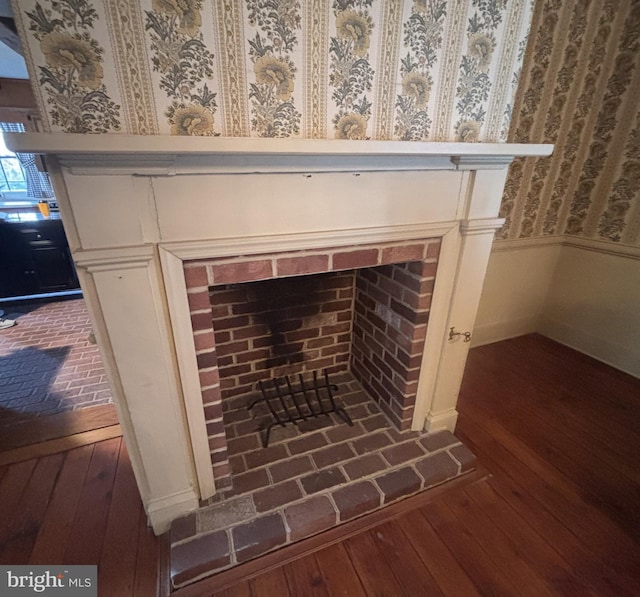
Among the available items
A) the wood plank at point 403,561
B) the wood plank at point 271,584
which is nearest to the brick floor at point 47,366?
the wood plank at point 271,584

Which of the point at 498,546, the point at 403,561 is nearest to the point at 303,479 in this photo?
the point at 403,561

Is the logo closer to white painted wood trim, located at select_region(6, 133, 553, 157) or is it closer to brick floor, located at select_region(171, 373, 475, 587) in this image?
→ brick floor, located at select_region(171, 373, 475, 587)

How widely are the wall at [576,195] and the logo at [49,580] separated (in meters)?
2.60

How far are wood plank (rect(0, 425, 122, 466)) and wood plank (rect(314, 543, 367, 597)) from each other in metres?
1.23

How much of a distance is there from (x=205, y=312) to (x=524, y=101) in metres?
2.26

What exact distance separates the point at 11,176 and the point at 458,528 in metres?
6.12

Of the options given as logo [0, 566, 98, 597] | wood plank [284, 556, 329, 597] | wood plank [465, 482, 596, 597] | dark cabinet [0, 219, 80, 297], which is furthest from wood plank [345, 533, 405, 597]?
dark cabinet [0, 219, 80, 297]

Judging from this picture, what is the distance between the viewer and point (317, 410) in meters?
1.81

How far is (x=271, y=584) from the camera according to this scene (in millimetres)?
1167

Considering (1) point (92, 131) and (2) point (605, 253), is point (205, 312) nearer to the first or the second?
(1) point (92, 131)

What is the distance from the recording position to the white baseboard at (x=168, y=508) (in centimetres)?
126

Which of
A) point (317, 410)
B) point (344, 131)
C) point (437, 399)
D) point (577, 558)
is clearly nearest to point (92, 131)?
point (344, 131)

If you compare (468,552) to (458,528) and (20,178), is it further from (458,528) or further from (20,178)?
(20,178)

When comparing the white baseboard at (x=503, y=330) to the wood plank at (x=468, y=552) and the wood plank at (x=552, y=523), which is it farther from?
the wood plank at (x=468, y=552)
